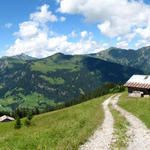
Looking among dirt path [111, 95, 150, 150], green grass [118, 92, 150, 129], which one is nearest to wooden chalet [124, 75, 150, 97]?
green grass [118, 92, 150, 129]

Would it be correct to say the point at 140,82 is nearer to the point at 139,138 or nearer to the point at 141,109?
the point at 141,109

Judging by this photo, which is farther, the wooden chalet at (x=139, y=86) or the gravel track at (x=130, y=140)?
the wooden chalet at (x=139, y=86)

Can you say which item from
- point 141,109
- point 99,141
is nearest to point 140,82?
point 141,109

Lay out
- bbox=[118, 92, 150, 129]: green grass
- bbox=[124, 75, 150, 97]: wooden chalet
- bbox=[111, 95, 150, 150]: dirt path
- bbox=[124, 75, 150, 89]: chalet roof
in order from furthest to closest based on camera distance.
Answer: bbox=[124, 75, 150, 89]: chalet roof < bbox=[124, 75, 150, 97]: wooden chalet < bbox=[118, 92, 150, 129]: green grass < bbox=[111, 95, 150, 150]: dirt path

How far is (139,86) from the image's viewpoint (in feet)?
177

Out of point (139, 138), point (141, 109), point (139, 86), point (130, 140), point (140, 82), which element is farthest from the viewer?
point (140, 82)

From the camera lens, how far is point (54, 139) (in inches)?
616

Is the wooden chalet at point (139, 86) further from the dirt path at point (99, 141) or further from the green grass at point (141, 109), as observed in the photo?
the dirt path at point (99, 141)

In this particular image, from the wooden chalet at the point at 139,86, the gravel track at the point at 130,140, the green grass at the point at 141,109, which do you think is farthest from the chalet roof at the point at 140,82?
the gravel track at the point at 130,140

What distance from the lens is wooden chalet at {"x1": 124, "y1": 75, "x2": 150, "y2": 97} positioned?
52.6 m

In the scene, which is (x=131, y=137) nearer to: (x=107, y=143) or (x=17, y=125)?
(x=107, y=143)

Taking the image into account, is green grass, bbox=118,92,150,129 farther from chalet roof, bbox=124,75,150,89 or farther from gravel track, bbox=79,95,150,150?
chalet roof, bbox=124,75,150,89

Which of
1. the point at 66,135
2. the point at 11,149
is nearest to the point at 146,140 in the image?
the point at 66,135

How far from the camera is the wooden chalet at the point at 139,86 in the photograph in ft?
173
